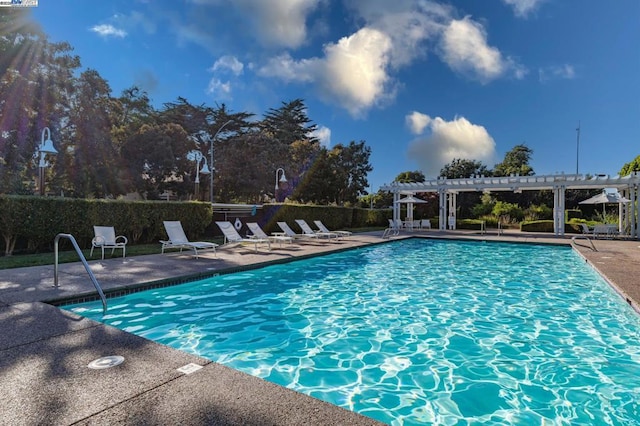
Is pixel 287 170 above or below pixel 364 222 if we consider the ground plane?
above

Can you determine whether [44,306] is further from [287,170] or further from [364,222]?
[287,170]

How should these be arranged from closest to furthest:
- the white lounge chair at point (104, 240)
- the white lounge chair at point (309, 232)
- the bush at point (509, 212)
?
the white lounge chair at point (104, 240), the white lounge chair at point (309, 232), the bush at point (509, 212)

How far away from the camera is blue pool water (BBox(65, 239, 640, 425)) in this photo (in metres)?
3.42

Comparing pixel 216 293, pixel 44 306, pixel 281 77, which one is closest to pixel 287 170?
pixel 281 77

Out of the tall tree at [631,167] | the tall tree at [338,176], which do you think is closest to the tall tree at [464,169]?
the tall tree at [338,176]

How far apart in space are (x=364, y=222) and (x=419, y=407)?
77.5 feet

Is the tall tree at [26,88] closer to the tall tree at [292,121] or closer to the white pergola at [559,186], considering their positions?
the white pergola at [559,186]

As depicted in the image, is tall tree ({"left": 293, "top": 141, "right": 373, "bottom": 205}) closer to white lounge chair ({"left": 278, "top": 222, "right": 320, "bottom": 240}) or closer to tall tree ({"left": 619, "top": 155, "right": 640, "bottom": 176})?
white lounge chair ({"left": 278, "top": 222, "right": 320, "bottom": 240})

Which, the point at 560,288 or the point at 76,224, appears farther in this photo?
the point at 76,224

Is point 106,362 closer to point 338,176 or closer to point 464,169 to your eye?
point 338,176

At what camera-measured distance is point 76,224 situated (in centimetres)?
1084

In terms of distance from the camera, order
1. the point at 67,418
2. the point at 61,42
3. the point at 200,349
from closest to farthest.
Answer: the point at 67,418
the point at 200,349
the point at 61,42

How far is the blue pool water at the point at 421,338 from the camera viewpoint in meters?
3.42

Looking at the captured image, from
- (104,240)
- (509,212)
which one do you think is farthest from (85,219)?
(509,212)
